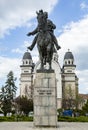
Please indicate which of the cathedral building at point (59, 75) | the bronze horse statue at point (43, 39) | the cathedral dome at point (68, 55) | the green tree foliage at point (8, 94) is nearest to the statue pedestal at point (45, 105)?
the bronze horse statue at point (43, 39)

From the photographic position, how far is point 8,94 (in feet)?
291

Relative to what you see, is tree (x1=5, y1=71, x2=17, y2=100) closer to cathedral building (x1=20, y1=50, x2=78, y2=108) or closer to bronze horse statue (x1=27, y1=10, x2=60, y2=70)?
cathedral building (x1=20, y1=50, x2=78, y2=108)

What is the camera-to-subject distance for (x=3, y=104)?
85.5m

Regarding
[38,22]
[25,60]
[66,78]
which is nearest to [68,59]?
[66,78]

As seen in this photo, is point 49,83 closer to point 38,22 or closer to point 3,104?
point 38,22

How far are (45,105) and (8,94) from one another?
69.9m

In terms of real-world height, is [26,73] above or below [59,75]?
above

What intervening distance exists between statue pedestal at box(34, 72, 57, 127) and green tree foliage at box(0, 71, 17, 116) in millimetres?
65670

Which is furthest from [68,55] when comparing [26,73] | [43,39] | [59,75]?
[43,39]

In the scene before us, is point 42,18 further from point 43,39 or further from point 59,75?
point 59,75

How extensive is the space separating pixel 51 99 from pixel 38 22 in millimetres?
5360

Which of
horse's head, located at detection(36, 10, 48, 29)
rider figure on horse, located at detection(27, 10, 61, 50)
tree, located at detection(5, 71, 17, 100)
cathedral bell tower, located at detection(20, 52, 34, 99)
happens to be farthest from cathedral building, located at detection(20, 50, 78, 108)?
horse's head, located at detection(36, 10, 48, 29)

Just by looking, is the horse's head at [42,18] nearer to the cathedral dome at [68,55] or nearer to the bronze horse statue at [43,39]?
the bronze horse statue at [43,39]

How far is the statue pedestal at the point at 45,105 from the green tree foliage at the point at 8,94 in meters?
65.7
